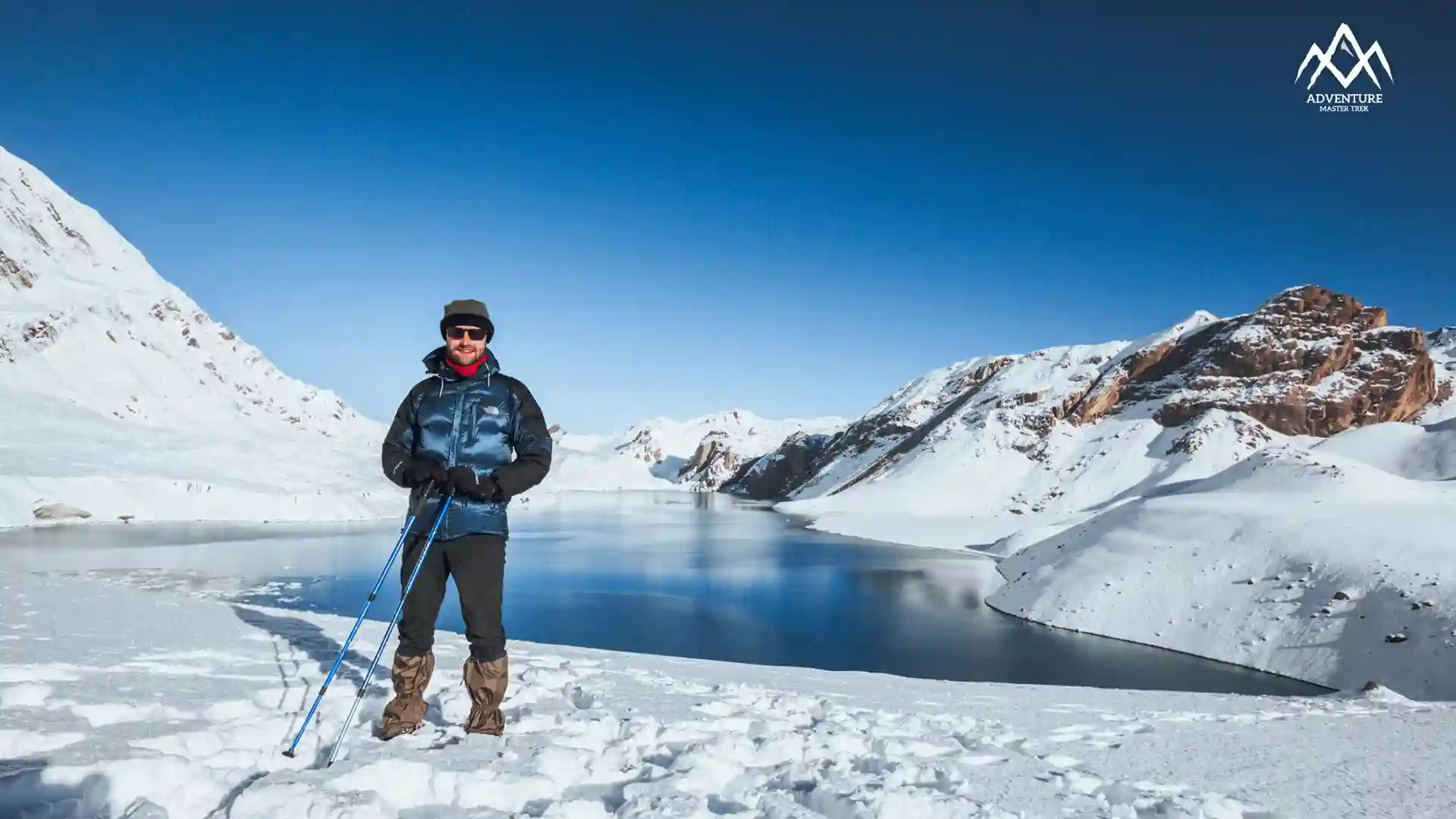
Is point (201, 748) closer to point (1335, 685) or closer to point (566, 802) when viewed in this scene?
point (566, 802)

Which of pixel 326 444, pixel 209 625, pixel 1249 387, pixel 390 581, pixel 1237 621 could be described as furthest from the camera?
pixel 326 444

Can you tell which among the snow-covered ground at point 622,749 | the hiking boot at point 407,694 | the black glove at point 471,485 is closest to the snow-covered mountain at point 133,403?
the snow-covered ground at point 622,749

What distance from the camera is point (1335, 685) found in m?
16.3

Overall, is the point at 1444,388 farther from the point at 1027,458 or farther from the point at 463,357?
the point at 463,357

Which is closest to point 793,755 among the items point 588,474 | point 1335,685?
point 1335,685

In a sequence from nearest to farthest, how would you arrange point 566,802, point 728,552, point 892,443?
point 566,802 < point 728,552 < point 892,443

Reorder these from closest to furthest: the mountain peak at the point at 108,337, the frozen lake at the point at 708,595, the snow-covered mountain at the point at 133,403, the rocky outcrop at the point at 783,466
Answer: the frozen lake at the point at 708,595
the snow-covered mountain at the point at 133,403
the mountain peak at the point at 108,337
the rocky outcrop at the point at 783,466

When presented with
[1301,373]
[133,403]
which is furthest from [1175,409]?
[133,403]

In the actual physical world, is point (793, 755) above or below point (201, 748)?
below

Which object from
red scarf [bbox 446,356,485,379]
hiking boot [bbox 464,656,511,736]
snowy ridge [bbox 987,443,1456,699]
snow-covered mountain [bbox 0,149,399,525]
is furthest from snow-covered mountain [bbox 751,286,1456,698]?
snow-covered mountain [bbox 0,149,399,525]

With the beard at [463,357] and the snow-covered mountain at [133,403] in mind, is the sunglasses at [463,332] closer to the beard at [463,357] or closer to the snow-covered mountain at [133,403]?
the beard at [463,357]

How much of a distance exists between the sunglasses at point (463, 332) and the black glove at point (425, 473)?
2.98ft

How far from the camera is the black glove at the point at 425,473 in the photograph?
16.0 feet

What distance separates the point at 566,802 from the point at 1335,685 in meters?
19.7
